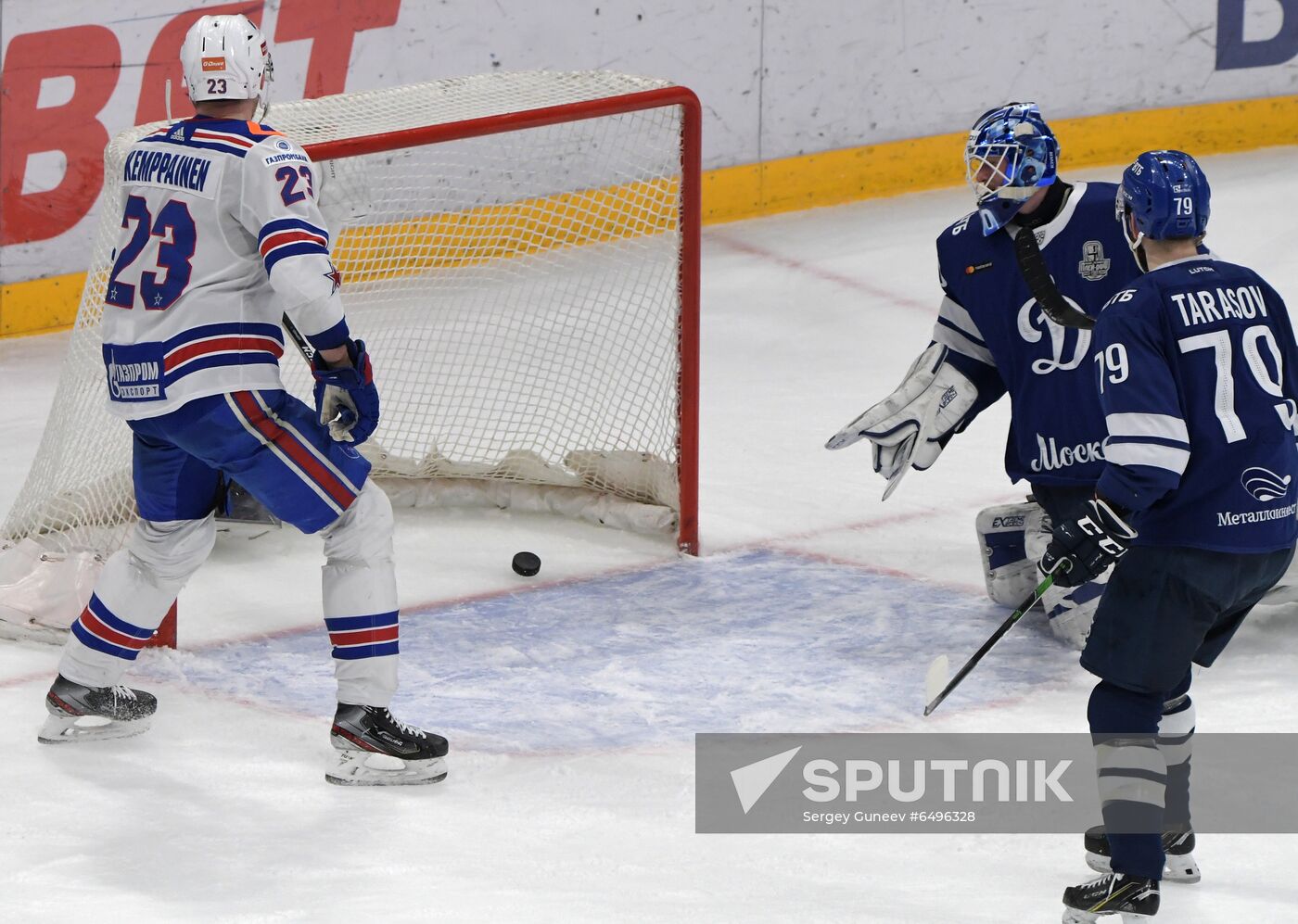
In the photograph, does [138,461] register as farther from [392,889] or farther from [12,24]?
[12,24]

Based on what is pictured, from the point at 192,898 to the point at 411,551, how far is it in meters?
1.93

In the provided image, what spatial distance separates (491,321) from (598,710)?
5.81 feet

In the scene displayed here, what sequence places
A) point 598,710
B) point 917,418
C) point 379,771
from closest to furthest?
1. point 379,771
2. point 598,710
3. point 917,418

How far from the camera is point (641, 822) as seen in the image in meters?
3.44

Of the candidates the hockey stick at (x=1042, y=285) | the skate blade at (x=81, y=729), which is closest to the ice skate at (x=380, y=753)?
the skate blade at (x=81, y=729)

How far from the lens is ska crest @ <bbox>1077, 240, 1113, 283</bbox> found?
404 cm

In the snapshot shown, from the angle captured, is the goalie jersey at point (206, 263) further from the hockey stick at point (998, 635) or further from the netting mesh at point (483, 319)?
the hockey stick at point (998, 635)

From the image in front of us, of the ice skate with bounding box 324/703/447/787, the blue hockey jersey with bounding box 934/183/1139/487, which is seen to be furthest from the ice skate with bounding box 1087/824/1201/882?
the ice skate with bounding box 324/703/447/787

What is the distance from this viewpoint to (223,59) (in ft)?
11.4

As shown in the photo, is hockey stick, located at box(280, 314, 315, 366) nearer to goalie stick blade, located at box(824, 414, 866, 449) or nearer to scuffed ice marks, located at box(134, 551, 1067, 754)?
scuffed ice marks, located at box(134, 551, 1067, 754)

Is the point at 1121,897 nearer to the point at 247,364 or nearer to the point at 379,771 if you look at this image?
the point at 379,771

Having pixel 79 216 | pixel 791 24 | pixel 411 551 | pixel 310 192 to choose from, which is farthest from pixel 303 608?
pixel 791 24

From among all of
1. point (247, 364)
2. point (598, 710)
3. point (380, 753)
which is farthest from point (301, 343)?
point (598, 710)

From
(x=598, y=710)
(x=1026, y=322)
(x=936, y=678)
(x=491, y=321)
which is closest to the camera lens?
(x=936, y=678)
